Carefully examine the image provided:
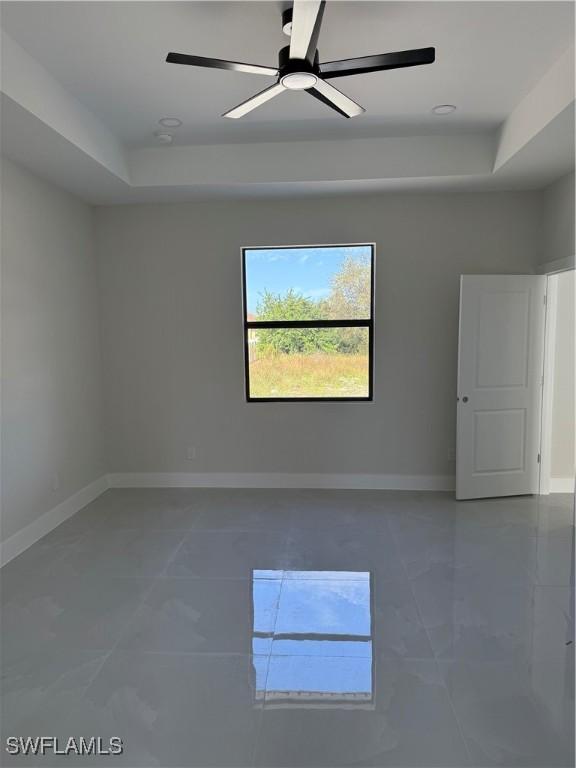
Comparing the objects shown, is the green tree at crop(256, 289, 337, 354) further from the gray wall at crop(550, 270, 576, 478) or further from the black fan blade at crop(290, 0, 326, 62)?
the black fan blade at crop(290, 0, 326, 62)

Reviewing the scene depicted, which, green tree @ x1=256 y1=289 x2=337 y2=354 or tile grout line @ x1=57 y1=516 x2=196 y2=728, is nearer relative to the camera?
tile grout line @ x1=57 y1=516 x2=196 y2=728

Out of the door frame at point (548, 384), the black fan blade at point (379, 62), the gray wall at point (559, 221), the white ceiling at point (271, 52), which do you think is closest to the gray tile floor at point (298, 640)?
the door frame at point (548, 384)

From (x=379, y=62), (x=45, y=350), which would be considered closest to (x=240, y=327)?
(x=45, y=350)

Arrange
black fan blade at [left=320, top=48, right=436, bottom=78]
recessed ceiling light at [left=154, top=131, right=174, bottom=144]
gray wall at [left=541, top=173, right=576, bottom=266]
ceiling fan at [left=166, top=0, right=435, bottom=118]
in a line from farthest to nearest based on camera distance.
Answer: gray wall at [left=541, top=173, right=576, bottom=266] → recessed ceiling light at [left=154, top=131, right=174, bottom=144] → black fan blade at [left=320, top=48, right=436, bottom=78] → ceiling fan at [left=166, top=0, right=435, bottom=118]

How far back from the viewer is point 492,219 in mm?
4242

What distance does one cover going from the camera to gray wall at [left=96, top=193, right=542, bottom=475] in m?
4.30

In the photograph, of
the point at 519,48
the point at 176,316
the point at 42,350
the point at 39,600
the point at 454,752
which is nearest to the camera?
the point at 454,752

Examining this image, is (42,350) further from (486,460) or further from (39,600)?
(486,460)

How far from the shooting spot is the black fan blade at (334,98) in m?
2.28

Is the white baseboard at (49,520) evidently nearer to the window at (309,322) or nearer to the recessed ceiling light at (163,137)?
the window at (309,322)

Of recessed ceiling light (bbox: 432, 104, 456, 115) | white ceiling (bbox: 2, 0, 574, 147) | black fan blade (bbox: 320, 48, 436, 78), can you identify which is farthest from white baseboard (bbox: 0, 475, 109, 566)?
recessed ceiling light (bbox: 432, 104, 456, 115)

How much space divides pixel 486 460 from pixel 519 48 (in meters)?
3.12

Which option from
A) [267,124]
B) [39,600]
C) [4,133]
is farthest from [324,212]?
[39,600]
